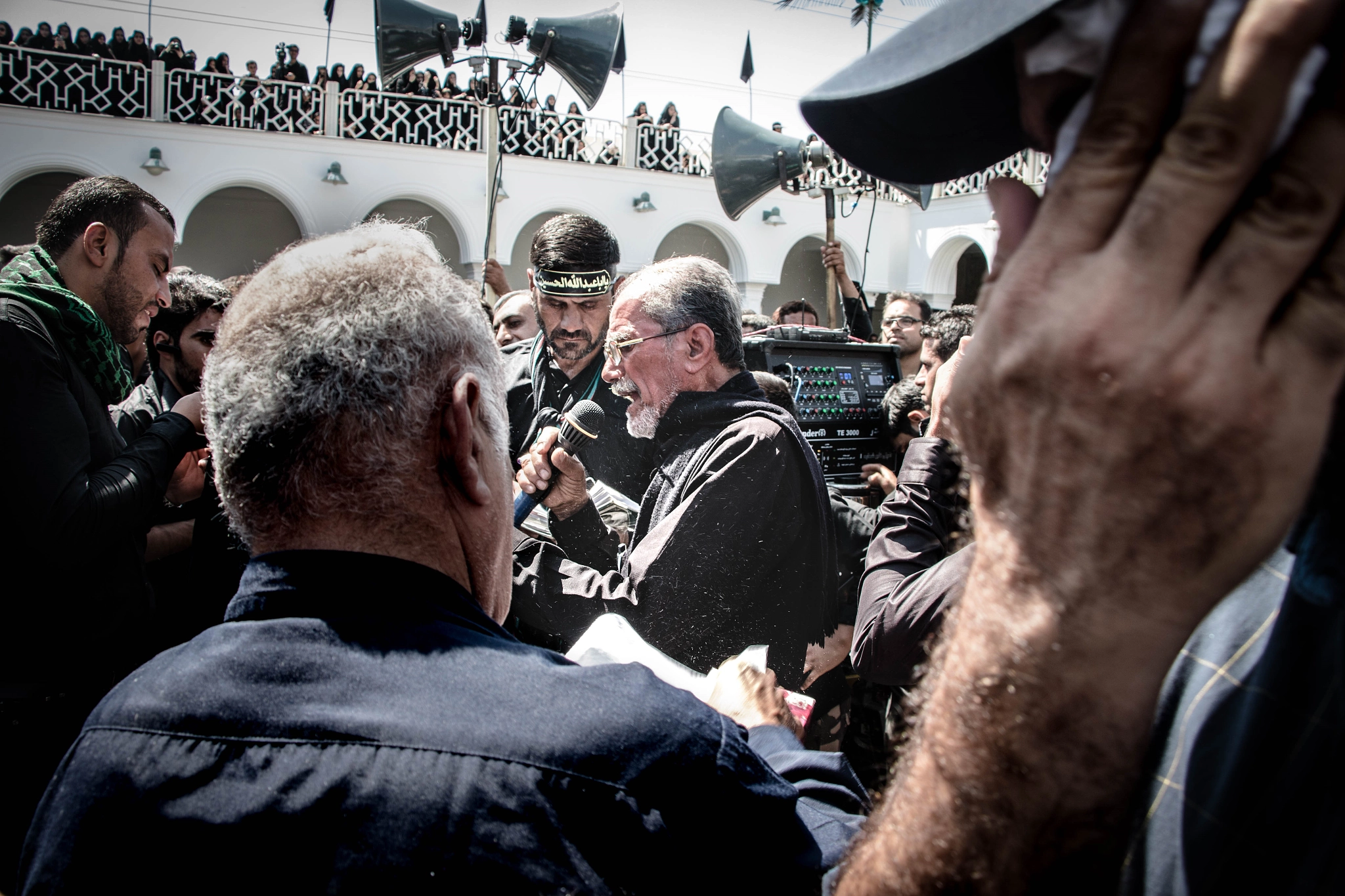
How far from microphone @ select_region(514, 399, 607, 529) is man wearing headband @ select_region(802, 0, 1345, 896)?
1.73 metres

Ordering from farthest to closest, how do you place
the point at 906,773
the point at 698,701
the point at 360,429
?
the point at 360,429
the point at 698,701
the point at 906,773

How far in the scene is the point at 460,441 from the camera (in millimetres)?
1240

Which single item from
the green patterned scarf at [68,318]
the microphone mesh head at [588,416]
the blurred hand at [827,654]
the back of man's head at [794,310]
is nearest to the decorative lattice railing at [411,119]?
the back of man's head at [794,310]

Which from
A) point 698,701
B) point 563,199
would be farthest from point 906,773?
point 563,199

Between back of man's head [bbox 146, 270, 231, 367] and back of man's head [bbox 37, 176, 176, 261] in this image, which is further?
back of man's head [bbox 146, 270, 231, 367]

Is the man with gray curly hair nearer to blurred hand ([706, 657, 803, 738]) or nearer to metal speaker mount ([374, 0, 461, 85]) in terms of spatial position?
blurred hand ([706, 657, 803, 738])

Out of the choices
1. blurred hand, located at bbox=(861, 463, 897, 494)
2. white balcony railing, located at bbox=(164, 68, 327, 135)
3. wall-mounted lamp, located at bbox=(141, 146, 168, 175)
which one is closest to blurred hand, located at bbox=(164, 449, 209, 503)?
blurred hand, located at bbox=(861, 463, 897, 494)

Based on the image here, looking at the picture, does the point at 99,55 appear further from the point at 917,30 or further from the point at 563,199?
the point at 917,30

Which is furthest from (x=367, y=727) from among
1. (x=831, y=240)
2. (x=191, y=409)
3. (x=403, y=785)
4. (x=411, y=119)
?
(x=411, y=119)

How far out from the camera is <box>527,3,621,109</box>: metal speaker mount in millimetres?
5902

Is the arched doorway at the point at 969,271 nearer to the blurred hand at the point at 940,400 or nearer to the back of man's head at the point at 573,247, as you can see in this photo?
the back of man's head at the point at 573,247

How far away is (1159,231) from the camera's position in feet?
1.58

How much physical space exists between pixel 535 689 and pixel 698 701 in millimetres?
202

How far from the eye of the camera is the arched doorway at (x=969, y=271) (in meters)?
21.0
